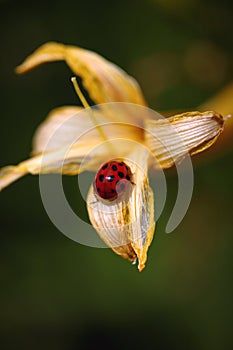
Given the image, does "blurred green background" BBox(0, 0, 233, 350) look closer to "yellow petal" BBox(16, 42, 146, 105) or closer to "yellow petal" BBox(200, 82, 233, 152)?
"yellow petal" BBox(200, 82, 233, 152)

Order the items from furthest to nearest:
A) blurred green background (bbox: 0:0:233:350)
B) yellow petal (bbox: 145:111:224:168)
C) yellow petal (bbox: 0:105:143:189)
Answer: blurred green background (bbox: 0:0:233:350) < yellow petal (bbox: 0:105:143:189) < yellow petal (bbox: 145:111:224:168)

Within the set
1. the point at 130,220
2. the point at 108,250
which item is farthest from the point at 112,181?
the point at 108,250

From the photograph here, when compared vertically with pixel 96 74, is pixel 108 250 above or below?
below

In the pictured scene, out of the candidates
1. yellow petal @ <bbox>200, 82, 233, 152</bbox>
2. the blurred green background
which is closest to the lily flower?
yellow petal @ <bbox>200, 82, 233, 152</bbox>

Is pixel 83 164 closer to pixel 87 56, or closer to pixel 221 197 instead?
pixel 87 56

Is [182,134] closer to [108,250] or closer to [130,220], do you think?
[130,220]

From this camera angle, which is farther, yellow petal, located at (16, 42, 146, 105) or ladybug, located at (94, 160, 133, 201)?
yellow petal, located at (16, 42, 146, 105)

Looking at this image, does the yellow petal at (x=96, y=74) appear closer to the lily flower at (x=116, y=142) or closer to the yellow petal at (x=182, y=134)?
the lily flower at (x=116, y=142)
